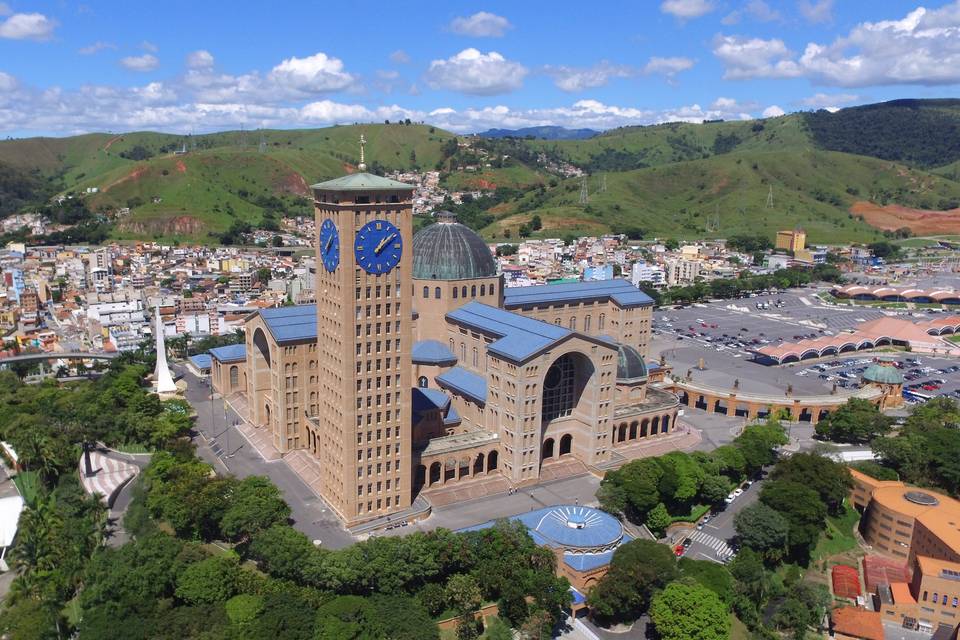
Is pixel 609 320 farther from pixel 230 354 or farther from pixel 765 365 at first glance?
pixel 230 354

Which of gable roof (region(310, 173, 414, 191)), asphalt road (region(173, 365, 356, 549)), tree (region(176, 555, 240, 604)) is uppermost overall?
gable roof (region(310, 173, 414, 191))

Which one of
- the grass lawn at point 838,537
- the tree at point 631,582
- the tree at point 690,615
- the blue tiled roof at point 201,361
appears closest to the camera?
the tree at point 690,615

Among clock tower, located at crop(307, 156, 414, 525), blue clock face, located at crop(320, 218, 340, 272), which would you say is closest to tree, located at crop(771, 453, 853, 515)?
clock tower, located at crop(307, 156, 414, 525)

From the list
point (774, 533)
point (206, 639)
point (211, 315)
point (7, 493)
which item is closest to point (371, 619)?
point (206, 639)

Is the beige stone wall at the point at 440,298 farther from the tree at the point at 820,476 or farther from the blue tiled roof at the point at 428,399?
the tree at the point at 820,476

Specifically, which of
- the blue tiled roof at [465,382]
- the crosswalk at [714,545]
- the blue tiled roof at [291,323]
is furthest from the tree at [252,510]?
the crosswalk at [714,545]

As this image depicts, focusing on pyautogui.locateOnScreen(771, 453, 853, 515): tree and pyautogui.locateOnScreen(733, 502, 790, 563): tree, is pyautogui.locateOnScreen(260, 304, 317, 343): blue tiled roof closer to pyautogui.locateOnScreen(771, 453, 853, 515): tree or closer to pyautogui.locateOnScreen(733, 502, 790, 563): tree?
pyautogui.locateOnScreen(733, 502, 790, 563): tree
